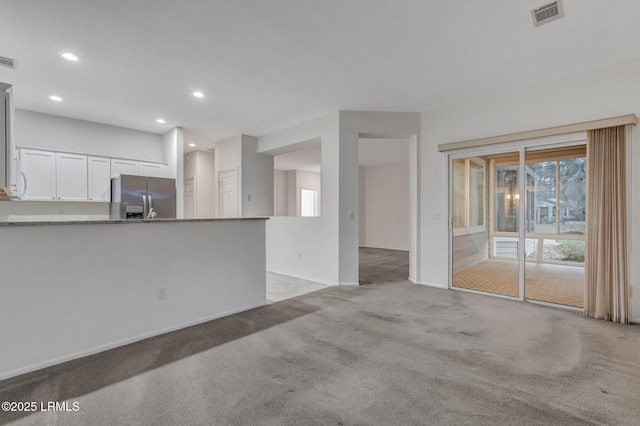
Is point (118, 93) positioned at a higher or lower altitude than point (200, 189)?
higher

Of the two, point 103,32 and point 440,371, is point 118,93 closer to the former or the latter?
point 103,32

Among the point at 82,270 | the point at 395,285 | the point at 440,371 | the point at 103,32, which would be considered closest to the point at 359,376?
the point at 440,371

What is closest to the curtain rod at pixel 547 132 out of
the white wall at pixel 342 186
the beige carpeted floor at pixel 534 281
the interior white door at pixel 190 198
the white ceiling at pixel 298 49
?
the white ceiling at pixel 298 49

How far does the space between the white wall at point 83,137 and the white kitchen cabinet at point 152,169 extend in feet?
0.64

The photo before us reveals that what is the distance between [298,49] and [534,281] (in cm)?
438

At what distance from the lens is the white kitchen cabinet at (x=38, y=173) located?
15.2ft

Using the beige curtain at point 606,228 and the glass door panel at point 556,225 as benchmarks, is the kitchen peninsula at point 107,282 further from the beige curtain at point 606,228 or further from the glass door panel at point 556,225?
the beige curtain at point 606,228

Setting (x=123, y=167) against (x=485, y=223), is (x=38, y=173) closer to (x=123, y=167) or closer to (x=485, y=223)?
(x=123, y=167)

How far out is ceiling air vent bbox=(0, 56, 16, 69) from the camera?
3.14 metres

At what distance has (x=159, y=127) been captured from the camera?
229 inches

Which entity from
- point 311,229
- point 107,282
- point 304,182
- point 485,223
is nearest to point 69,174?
point 107,282

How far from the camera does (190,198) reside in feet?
25.5

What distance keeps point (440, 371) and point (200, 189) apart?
708 centimetres

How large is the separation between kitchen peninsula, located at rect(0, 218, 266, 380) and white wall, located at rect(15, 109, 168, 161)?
12.2 ft
